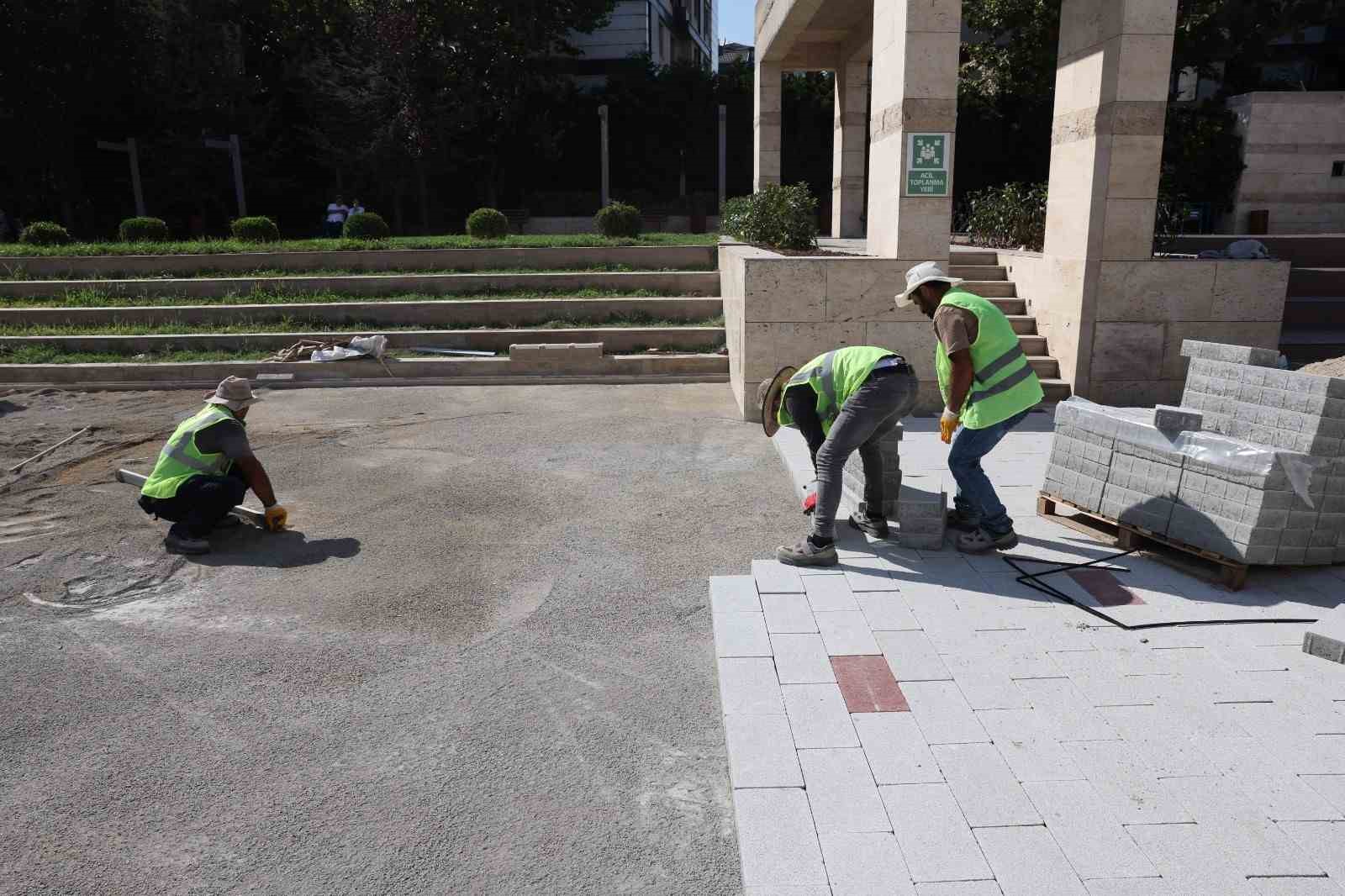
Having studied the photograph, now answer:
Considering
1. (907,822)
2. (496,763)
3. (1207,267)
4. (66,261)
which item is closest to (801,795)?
(907,822)

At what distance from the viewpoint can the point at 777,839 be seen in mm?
3328

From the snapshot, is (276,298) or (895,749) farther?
(276,298)

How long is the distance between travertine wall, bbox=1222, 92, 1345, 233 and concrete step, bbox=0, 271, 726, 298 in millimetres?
12924

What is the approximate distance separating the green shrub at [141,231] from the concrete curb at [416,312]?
13.4 ft

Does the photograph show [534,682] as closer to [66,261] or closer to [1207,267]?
[1207,267]

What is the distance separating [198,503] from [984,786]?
5.44 metres

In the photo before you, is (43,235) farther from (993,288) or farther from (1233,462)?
(1233,462)

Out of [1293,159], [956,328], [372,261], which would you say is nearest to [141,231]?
[372,261]

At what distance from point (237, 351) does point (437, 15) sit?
1546 cm

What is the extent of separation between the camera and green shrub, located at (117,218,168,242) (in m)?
17.6

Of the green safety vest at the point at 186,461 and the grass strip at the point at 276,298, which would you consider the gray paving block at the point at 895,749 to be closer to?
the green safety vest at the point at 186,461

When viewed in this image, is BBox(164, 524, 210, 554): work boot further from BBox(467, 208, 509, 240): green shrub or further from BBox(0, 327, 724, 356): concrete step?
BBox(467, 208, 509, 240): green shrub

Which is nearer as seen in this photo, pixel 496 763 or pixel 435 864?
pixel 435 864

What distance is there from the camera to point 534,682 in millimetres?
4648
